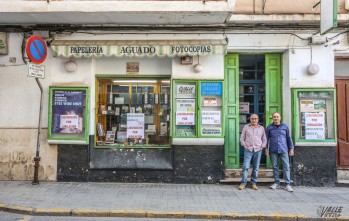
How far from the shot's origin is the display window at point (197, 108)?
9602mm

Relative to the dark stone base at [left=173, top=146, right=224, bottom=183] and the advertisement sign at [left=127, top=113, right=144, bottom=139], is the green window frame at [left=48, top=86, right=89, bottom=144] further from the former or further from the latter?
the dark stone base at [left=173, top=146, right=224, bottom=183]

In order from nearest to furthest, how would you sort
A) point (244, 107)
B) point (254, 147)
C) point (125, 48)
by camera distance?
point (254, 147) → point (125, 48) → point (244, 107)

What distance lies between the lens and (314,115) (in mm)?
9570

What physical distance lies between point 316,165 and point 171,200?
4083mm

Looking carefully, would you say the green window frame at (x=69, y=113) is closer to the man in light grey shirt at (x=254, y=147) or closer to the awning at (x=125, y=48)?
the awning at (x=125, y=48)

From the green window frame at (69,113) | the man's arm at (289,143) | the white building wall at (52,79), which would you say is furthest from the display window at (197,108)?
the green window frame at (69,113)

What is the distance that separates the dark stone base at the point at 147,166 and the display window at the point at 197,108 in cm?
44

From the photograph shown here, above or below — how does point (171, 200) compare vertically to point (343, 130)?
below

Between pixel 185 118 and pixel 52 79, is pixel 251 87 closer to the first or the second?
pixel 185 118

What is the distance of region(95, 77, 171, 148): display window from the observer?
10156mm

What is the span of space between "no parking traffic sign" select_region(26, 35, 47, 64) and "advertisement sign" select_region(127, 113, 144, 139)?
2.73m

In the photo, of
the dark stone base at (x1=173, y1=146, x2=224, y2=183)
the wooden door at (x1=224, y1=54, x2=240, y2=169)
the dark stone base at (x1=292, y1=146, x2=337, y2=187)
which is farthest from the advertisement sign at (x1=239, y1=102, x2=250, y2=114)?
the dark stone base at (x1=292, y1=146, x2=337, y2=187)

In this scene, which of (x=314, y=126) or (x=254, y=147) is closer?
(x=254, y=147)

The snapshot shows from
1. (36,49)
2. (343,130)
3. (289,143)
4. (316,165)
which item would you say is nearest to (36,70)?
(36,49)
